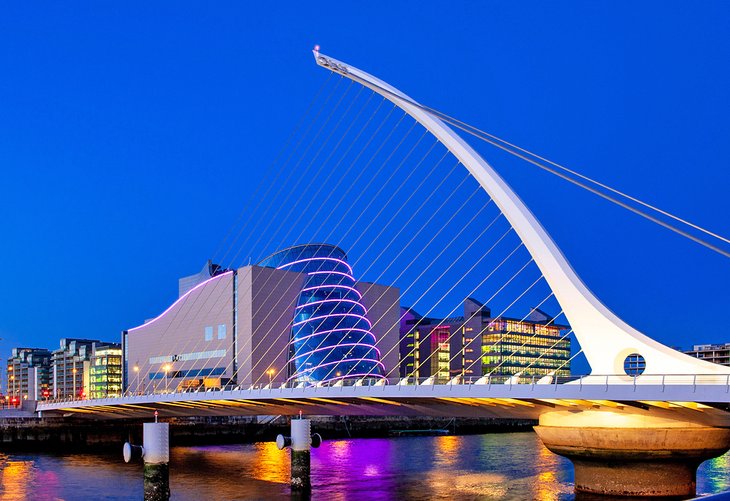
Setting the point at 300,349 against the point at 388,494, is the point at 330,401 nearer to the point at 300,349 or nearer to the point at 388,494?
the point at 388,494

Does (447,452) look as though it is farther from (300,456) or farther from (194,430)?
(194,430)

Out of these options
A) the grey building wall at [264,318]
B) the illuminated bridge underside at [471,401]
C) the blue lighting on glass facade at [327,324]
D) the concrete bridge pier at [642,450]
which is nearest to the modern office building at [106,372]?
the grey building wall at [264,318]

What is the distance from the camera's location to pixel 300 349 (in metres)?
77.0

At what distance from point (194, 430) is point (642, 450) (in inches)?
1590

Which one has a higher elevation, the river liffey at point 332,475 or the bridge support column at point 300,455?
the bridge support column at point 300,455

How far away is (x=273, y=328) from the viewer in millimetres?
79188

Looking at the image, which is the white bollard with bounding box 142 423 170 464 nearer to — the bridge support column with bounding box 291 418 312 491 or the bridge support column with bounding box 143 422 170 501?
the bridge support column with bounding box 143 422 170 501

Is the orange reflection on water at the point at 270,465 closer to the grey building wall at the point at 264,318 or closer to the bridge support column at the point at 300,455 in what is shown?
the bridge support column at the point at 300,455

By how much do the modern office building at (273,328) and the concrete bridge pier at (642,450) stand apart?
49328mm

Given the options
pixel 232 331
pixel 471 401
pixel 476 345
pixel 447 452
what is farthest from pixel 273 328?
pixel 471 401

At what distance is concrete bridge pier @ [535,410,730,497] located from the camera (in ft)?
73.6

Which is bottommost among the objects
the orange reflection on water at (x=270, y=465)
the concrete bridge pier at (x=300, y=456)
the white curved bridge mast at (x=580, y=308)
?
the orange reflection on water at (x=270, y=465)

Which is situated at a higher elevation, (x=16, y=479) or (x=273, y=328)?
(x=273, y=328)

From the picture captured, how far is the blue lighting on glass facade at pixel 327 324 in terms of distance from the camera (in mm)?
74438
